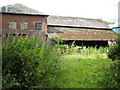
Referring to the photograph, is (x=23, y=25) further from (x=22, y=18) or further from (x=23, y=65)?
(x=23, y=65)

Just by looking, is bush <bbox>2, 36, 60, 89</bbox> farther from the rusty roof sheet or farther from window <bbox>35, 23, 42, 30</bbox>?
window <bbox>35, 23, 42, 30</bbox>

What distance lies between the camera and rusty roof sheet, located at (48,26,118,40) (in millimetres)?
21741

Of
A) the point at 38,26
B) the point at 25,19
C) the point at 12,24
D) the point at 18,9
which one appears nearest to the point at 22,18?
the point at 25,19

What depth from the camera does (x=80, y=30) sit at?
984 inches

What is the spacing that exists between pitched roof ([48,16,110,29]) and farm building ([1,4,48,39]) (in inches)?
99.3

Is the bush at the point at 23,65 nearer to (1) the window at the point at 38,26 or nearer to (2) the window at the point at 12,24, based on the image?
(2) the window at the point at 12,24

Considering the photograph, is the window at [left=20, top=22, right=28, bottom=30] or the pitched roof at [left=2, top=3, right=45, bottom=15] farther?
the window at [left=20, top=22, right=28, bottom=30]

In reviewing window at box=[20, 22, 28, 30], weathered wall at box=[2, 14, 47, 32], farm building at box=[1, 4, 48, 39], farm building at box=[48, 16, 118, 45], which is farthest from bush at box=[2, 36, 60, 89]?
window at box=[20, 22, 28, 30]

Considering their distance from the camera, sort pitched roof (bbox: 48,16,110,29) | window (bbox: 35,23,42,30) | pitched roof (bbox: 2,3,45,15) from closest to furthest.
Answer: pitched roof (bbox: 2,3,45,15)
window (bbox: 35,23,42,30)
pitched roof (bbox: 48,16,110,29)

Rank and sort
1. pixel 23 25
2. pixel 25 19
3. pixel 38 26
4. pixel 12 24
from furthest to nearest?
pixel 38 26, pixel 23 25, pixel 25 19, pixel 12 24

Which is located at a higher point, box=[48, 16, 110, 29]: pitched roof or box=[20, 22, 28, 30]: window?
box=[48, 16, 110, 29]: pitched roof

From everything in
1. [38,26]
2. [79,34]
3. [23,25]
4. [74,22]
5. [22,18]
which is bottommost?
[79,34]

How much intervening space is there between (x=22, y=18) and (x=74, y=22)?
9.58 meters

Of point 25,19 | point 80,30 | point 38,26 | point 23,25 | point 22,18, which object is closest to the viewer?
point 22,18
